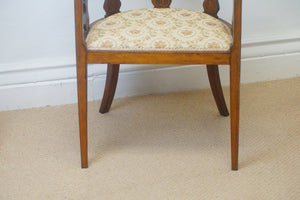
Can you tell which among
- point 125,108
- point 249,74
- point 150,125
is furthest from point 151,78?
point 249,74

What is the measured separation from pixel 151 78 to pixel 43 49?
535 millimetres

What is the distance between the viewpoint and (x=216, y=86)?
1.98m

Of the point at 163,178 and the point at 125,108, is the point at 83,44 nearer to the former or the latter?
the point at 163,178

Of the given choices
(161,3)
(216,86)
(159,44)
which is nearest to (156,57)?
(159,44)

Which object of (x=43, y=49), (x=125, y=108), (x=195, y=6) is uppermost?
(x=195, y=6)

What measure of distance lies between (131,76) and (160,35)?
758mm

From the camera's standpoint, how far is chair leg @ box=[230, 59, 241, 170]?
60.7 inches

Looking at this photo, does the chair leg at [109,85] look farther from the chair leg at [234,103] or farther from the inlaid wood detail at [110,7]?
the chair leg at [234,103]

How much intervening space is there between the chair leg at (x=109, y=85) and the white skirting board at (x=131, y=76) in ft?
0.58

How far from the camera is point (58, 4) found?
208 centimetres

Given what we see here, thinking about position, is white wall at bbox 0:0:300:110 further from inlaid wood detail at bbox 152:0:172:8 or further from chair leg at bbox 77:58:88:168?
chair leg at bbox 77:58:88:168

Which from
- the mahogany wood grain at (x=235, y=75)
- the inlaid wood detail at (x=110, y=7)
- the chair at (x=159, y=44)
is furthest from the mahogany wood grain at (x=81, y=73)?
the mahogany wood grain at (x=235, y=75)

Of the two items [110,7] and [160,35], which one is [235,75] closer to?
[160,35]

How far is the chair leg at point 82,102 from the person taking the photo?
1.56 meters
